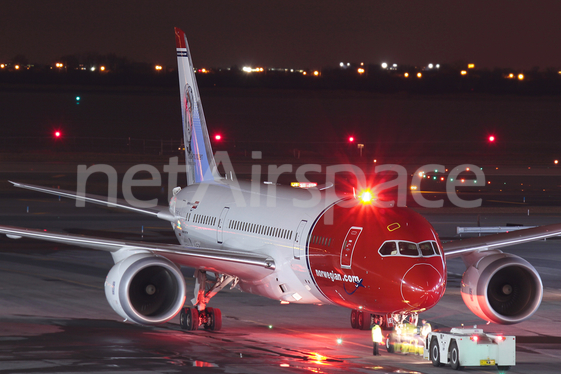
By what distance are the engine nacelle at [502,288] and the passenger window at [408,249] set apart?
3.76m

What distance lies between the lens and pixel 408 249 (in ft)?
59.8

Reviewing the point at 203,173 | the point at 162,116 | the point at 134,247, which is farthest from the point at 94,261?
the point at 162,116

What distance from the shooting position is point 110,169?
7938 centimetres

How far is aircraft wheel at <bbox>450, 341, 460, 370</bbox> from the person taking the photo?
17.9 metres

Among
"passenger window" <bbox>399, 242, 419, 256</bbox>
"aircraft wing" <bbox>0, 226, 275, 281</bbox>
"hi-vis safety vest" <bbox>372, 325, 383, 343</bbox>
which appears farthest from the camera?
"aircraft wing" <bbox>0, 226, 275, 281</bbox>

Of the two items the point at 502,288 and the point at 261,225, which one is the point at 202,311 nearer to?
the point at 261,225

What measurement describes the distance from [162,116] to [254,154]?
1840 inches

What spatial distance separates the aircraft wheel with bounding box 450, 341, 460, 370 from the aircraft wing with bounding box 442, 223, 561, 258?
3997mm

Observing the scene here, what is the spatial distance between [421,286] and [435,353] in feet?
6.46

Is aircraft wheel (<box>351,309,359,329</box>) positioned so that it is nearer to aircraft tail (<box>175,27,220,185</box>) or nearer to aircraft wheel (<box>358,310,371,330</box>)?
aircraft wheel (<box>358,310,371,330</box>)

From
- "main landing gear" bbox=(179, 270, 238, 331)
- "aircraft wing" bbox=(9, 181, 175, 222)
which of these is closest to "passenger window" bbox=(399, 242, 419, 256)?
"main landing gear" bbox=(179, 270, 238, 331)

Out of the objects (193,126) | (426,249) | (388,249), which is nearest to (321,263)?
(388,249)

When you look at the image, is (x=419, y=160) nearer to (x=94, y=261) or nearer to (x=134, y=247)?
(x=94, y=261)

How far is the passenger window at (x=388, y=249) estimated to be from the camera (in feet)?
60.0
